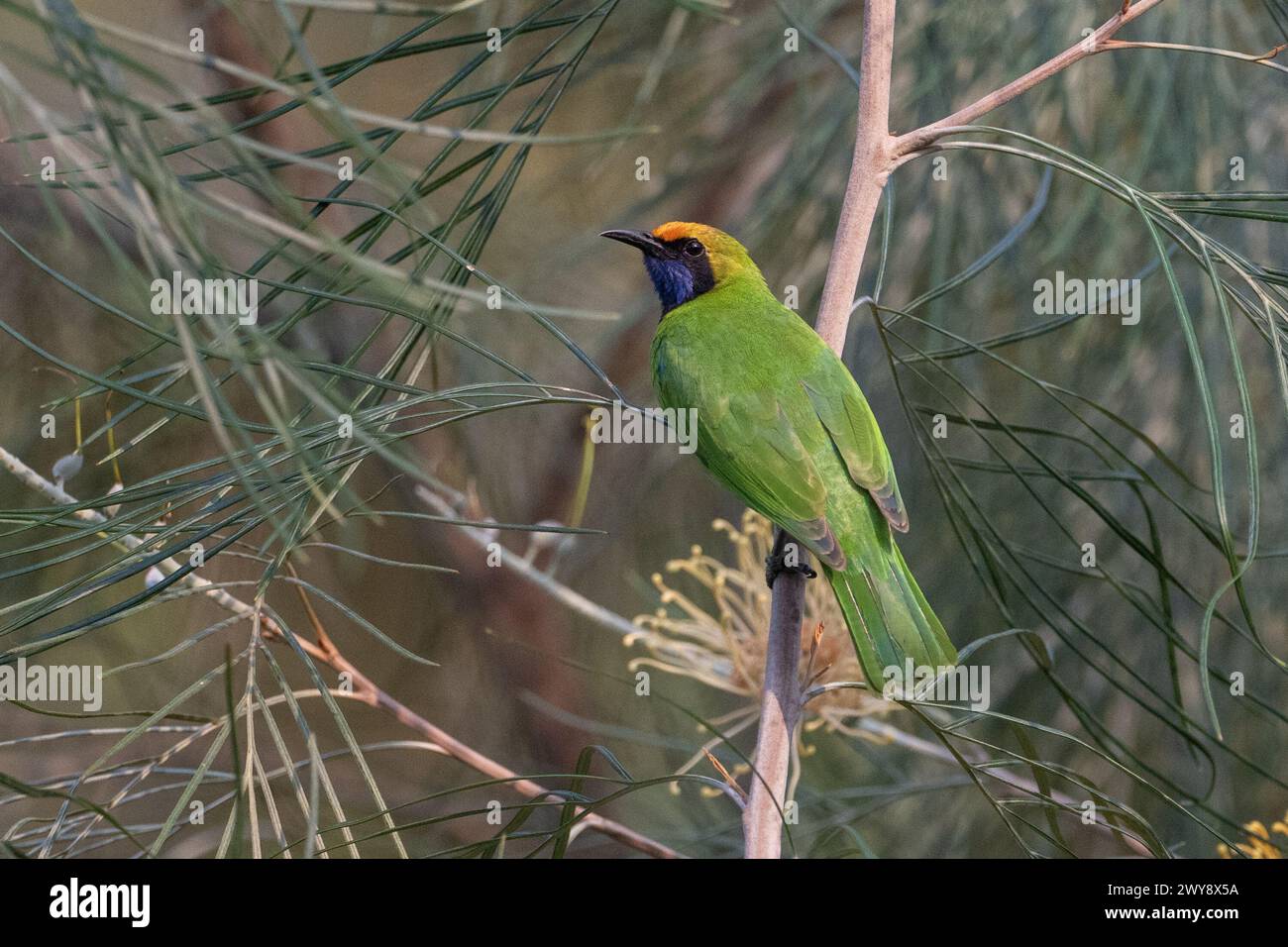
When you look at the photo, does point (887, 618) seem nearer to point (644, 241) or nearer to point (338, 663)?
point (338, 663)

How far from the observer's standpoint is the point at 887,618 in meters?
1.49

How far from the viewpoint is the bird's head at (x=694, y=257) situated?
6.97ft

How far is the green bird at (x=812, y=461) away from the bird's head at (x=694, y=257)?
1.17 feet

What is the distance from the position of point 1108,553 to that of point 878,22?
1.58 metres

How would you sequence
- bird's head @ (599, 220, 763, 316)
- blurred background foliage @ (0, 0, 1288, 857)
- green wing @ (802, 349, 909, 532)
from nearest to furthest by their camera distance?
1. blurred background foliage @ (0, 0, 1288, 857)
2. green wing @ (802, 349, 909, 532)
3. bird's head @ (599, 220, 763, 316)

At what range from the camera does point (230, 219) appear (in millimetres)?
629

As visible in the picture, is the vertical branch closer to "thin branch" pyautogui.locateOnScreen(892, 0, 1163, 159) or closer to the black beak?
"thin branch" pyautogui.locateOnScreen(892, 0, 1163, 159)

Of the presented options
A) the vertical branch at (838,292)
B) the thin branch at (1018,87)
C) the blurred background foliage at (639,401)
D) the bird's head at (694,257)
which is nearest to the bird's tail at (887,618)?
the blurred background foliage at (639,401)

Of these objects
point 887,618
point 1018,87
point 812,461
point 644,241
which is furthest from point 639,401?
point 1018,87

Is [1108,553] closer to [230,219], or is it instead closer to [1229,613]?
[1229,613]

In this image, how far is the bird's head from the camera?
2123 millimetres

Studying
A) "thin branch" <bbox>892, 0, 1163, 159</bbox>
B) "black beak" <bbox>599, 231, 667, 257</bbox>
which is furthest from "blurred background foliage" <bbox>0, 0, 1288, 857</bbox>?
"black beak" <bbox>599, 231, 667, 257</bbox>

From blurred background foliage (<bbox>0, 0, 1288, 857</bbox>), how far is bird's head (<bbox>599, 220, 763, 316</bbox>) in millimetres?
185

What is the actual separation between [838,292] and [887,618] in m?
0.55
